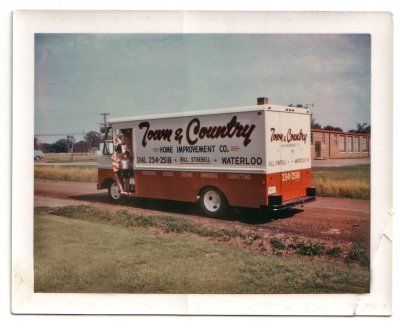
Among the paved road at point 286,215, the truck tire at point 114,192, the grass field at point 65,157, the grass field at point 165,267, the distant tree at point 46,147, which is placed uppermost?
the distant tree at point 46,147

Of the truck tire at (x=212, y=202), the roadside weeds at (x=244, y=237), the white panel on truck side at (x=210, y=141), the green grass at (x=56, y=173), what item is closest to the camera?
the roadside weeds at (x=244, y=237)

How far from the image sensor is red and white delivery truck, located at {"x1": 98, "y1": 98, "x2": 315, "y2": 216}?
6312 mm

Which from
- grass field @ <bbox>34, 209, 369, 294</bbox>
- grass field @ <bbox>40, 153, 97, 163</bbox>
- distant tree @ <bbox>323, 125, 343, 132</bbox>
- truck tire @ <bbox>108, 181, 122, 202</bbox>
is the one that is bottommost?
grass field @ <bbox>34, 209, 369, 294</bbox>

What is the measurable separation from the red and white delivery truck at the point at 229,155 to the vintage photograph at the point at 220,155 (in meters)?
0.02

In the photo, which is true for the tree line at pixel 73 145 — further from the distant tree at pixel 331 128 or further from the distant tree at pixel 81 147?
the distant tree at pixel 331 128

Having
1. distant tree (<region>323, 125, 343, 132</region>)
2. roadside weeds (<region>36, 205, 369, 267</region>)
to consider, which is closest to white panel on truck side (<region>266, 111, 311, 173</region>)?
distant tree (<region>323, 125, 343, 132</region>)

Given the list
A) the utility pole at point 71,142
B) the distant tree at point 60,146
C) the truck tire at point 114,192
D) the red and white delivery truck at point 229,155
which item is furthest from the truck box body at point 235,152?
the distant tree at point 60,146

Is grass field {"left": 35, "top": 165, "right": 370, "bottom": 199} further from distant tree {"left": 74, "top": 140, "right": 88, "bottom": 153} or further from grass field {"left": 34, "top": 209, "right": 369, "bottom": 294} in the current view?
grass field {"left": 34, "top": 209, "right": 369, "bottom": 294}

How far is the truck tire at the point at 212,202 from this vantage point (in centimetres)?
662

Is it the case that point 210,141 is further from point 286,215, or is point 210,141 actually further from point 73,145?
point 73,145

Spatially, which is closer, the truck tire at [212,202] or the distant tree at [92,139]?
the distant tree at [92,139]

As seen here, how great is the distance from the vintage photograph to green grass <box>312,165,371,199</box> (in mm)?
18
